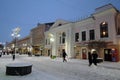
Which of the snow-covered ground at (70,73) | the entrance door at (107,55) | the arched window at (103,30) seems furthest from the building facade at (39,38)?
the snow-covered ground at (70,73)

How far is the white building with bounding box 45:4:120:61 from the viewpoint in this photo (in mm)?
22234

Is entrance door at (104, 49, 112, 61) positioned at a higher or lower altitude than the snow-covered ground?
higher

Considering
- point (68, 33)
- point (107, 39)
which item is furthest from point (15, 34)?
point (107, 39)

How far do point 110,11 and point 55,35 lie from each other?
1853 cm

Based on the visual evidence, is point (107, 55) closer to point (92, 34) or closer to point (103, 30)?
point (103, 30)

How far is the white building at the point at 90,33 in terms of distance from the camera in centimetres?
2223

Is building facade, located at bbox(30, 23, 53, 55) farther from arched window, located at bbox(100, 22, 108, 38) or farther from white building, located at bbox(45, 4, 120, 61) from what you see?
arched window, located at bbox(100, 22, 108, 38)

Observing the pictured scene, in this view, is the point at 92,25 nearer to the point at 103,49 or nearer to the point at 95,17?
the point at 95,17

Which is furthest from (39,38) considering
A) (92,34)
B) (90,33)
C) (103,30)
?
(103,30)

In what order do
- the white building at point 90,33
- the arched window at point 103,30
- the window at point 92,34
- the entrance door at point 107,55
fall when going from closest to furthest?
1. the white building at point 90,33
2. the entrance door at point 107,55
3. the arched window at point 103,30
4. the window at point 92,34

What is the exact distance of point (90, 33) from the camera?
26.9 m

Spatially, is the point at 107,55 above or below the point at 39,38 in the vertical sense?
below

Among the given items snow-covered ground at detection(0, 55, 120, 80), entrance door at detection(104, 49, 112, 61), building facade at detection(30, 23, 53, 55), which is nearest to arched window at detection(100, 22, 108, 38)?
entrance door at detection(104, 49, 112, 61)

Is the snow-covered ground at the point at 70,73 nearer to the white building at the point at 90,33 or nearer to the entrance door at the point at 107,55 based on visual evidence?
the entrance door at the point at 107,55
